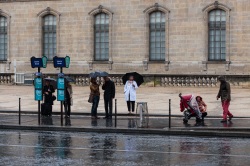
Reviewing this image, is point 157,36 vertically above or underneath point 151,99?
above

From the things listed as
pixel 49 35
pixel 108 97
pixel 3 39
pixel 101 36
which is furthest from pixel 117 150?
pixel 3 39

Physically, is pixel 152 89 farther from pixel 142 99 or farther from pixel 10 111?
pixel 10 111

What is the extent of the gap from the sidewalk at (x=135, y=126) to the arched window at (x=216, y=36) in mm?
21248

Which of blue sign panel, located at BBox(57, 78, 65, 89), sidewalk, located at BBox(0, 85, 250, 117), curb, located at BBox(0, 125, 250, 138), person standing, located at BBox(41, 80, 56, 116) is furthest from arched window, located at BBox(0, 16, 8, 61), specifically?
curb, located at BBox(0, 125, 250, 138)

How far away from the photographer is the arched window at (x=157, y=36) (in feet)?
163

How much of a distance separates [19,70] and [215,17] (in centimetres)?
1502

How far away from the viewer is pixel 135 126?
80.6 feet

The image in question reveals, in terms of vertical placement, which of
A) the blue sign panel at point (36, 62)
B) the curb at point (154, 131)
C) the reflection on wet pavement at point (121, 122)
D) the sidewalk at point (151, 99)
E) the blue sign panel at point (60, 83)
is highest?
the blue sign panel at point (36, 62)

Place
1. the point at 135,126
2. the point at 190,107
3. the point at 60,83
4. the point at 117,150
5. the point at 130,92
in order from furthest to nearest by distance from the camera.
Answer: the point at 130,92
the point at 60,83
the point at 190,107
the point at 135,126
the point at 117,150

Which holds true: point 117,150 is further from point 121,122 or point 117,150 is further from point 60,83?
point 121,122

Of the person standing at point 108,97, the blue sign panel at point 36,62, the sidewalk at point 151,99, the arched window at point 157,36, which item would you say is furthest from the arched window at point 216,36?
the blue sign panel at point 36,62

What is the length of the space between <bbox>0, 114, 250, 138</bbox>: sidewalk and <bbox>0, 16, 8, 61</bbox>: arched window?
26.8 meters

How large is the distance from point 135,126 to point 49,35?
29.8m

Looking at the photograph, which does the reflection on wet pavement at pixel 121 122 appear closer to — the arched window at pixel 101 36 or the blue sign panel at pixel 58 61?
the blue sign panel at pixel 58 61
